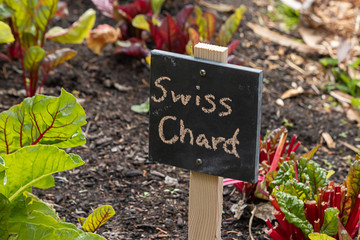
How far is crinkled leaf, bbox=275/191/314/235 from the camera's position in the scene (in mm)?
2172

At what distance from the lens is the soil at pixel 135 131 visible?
2.62 m

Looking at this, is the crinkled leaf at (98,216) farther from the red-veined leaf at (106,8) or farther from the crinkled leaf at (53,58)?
the red-veined leaf at (106,8)

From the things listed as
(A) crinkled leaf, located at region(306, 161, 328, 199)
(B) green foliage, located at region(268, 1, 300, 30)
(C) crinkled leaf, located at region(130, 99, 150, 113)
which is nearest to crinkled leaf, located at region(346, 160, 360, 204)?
(A) crinkled leaf, located at region(306, 161, 328, 199)

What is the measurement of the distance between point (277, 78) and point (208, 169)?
2.21 metres

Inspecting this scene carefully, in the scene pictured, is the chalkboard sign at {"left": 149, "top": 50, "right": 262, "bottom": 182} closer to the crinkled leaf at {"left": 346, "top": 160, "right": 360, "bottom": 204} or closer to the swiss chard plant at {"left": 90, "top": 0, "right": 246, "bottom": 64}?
the crinkled leaf at {"left": 346, "top": 160, "right": 360, "bottom": 204}

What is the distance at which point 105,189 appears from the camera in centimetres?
280

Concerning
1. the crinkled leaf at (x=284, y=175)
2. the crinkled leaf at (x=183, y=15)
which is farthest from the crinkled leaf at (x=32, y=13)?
the crinkled leaf at (x=284, y=175)

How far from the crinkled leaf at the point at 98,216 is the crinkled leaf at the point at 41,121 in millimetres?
296

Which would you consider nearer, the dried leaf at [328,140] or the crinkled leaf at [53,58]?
the crinkled leaf at [53,58]

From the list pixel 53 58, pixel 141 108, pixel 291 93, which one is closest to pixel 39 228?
pixel 53 58

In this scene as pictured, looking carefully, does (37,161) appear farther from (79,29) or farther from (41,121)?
(79,29)

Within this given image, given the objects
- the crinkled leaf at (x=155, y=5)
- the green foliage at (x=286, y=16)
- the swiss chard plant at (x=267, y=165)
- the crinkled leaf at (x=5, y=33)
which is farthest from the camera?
the green foliage at (x=286, y=16)

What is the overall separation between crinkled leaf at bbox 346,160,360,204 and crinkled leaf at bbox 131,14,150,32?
6.33 ft

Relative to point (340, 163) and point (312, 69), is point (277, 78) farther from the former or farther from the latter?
point (340, 163)
